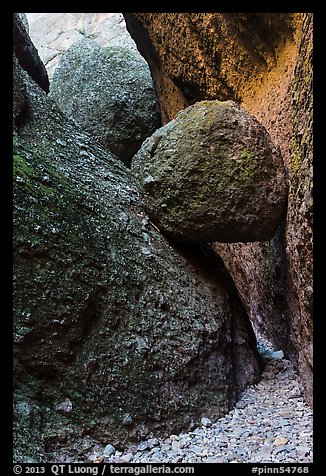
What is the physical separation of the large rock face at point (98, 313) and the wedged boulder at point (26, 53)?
1.29 meters

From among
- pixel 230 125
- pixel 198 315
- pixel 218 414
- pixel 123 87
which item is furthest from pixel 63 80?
pixel 218 414

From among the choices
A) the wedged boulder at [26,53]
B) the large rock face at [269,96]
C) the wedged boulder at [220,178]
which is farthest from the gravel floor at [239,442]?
the wedged boulder at [26,53]

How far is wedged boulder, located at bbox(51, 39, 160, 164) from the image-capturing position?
5324 mm

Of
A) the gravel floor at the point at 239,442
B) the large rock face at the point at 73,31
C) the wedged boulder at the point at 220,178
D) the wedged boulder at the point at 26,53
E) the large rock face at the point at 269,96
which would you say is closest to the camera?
the gravel floor at the point at 239,442

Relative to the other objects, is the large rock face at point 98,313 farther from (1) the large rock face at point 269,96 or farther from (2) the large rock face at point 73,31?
(2) the large rock face at point 73,31

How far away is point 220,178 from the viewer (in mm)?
2461

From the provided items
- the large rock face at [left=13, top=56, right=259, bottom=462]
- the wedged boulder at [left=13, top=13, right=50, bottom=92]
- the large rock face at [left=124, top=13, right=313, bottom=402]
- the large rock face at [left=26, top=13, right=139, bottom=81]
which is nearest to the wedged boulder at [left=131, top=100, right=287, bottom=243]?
the large rock face at [left=124, top=13, right=313, bottom=402]

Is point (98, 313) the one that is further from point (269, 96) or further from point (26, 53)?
point (26, 53)

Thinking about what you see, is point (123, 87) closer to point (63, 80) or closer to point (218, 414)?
point (63, 80)

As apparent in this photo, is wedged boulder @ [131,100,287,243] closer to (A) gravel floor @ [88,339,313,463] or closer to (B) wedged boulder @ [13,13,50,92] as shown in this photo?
(A) gravel floor @ [88,339,313,463]

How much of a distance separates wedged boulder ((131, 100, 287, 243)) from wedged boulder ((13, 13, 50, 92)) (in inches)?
74.8

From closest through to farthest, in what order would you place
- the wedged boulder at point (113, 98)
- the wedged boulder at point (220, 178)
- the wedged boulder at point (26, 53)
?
the wedged boulder at point (220, 178), the wedged boulder at point (26, 53), the wedged boulder at point (113, 98)

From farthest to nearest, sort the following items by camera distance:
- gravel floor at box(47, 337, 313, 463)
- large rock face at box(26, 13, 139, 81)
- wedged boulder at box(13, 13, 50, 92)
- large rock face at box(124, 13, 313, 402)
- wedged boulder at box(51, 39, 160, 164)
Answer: large rock face at box(26, 13, 139, 81)
wedged boulder at box(51, 39, 160, 164)
wedged boulder at box(13, 13, 50, 92)
large rock face at box(124, 13, 313, 402)
gravel floor at box(47, 337, 313, 463)

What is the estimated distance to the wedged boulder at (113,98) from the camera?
532cm
